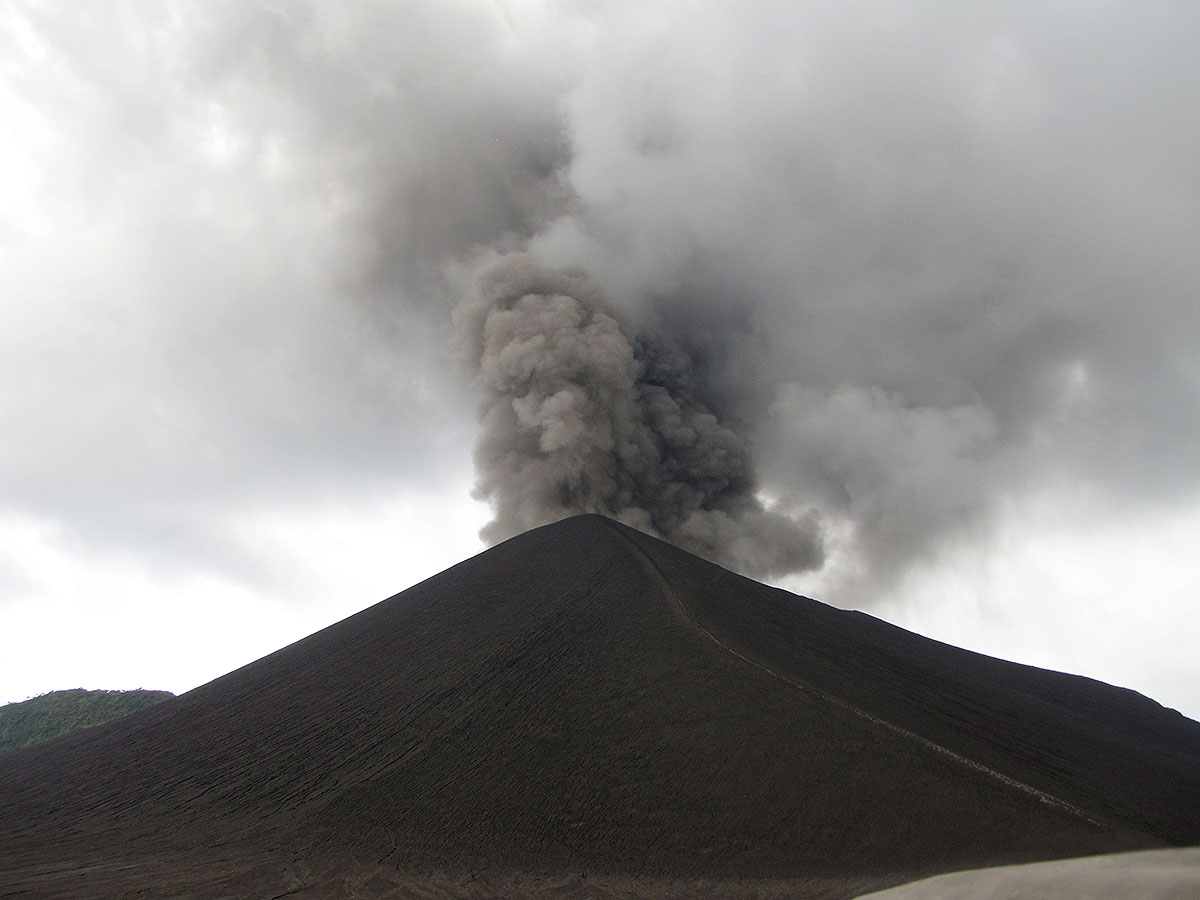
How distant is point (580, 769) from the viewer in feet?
62.6

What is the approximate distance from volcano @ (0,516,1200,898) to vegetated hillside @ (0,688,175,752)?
38424 millimetres

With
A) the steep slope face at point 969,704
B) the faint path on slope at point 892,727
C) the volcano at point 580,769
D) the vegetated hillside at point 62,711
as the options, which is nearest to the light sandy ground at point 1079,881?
the volcano at point 580,769

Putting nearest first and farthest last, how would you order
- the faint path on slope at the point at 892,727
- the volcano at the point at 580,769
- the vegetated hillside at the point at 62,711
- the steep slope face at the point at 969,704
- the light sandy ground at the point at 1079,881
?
the light sandy ground at the point at 1079,881
the volcano at the point at 580,769
the faint path on slope at the point at 892,727
the steep slope face at the point at 969,704
the vegetated hillside at the point at 62,711

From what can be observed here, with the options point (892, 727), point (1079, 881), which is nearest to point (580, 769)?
point (892, 727)

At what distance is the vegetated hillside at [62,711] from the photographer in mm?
58875

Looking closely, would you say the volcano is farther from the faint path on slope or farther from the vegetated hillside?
the vegetated hillside

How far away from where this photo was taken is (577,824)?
1725cm

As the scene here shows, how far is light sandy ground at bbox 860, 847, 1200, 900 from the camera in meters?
10.4

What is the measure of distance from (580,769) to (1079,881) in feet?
34.8

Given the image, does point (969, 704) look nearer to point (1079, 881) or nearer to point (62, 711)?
point (1079, 881)

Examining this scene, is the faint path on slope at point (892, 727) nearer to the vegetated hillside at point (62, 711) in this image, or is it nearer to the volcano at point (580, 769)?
the volcano at point (580, 769)

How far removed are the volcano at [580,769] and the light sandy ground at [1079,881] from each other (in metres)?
0.98

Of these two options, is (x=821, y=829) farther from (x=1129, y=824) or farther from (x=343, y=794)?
(x=343, y=794)

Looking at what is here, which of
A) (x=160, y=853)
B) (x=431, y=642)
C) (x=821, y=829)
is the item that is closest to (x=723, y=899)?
(x=821, y=829)
